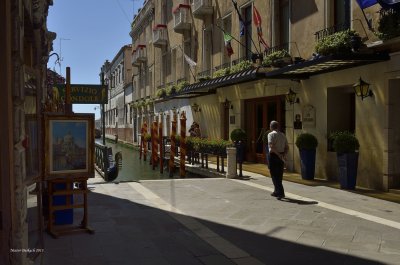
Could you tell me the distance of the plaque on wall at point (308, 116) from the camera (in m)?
13.4

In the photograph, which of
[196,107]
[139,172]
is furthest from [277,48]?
[139,172]

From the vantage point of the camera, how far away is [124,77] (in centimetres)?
5197

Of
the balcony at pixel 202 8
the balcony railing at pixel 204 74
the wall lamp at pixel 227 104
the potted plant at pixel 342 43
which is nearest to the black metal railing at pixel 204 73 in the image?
the balcony railing at pixel 204 74

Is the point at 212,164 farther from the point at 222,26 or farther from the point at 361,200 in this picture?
the point at 361,200

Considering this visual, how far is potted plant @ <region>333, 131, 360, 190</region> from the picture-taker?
35.0ft

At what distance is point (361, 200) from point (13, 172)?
7427mm

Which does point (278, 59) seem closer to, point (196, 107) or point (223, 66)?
point (223, 66)

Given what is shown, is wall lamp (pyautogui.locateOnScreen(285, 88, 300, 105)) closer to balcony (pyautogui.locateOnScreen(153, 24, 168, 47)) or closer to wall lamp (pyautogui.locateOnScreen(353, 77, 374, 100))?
wall lamp (pyautogui.locateOnScreen(353, 77, 374, 100))

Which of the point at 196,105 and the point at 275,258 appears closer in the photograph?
the point at 275,258

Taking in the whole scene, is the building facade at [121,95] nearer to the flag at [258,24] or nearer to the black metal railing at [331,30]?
the flag at [258,24]

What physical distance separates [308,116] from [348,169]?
321 centimetres

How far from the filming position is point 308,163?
12.5 metres

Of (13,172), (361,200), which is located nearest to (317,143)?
(361,200)

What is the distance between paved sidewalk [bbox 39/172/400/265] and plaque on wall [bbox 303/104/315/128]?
307 centimetres
